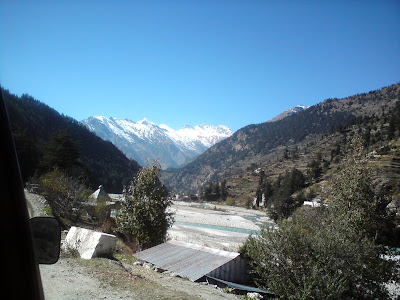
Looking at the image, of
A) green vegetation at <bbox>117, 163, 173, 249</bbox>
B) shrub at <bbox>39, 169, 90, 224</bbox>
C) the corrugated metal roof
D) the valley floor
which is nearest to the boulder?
the corrugated metal roof

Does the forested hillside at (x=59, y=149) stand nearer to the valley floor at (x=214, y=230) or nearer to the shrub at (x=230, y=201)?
the valley floor at (x=214, y=230)

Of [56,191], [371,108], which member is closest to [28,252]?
[56,191]

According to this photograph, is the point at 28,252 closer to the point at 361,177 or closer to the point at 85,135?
the point at 361,177

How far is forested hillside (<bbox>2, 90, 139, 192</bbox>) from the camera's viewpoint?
29.8 m

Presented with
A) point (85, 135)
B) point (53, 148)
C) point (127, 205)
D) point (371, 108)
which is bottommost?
point (127, 205)

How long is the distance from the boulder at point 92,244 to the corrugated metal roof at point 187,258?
2.11 meters

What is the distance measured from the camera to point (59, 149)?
32.8 m

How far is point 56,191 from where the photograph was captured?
71.1ft

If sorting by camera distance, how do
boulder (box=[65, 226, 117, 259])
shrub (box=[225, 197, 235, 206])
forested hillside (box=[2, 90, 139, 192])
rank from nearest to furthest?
boulder (box=[65, 226, 117, 259]) → forested hillside (box=[2, 90, 139, 192]) → shrub (box=[225, 197, 235, 206])

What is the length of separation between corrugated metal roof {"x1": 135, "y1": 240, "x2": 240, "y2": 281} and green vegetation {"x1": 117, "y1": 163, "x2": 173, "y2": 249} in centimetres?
128

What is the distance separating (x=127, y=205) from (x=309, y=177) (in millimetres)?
68817

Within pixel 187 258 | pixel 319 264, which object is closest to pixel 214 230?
pixel 187 258

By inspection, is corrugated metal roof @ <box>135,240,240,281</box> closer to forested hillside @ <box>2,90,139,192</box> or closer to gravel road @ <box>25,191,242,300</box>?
gravel road @ <box>25,191,242,300</box>

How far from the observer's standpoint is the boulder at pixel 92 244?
1047 centimetres
